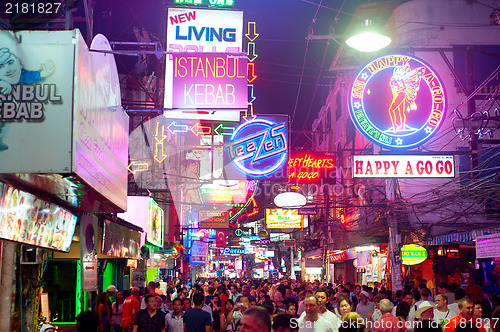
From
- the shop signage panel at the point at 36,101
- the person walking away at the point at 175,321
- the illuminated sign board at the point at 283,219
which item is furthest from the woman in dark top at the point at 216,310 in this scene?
the illuminated sign board at the point at 283,219

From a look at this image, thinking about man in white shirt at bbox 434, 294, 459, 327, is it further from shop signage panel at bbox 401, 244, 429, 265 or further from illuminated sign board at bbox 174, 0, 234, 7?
shop signage panel at bbox 401, 244, 429, 265

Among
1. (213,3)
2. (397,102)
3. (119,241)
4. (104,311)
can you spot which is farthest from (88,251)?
(397,102)

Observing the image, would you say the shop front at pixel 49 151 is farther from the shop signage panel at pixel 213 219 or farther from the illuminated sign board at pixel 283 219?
the illuminated sign board at pixel 283 219

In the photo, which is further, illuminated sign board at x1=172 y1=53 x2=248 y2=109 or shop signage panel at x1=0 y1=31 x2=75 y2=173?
illuminated sign board at x1=172 y1=53 x2=248 y2=109

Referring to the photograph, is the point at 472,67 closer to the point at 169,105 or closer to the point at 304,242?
the point at 169,105

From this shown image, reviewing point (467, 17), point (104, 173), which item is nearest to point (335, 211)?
point (467, 17)

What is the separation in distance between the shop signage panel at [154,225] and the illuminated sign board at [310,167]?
20.0ft

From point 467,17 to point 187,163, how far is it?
68.8 ft

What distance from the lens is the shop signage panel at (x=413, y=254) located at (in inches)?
902

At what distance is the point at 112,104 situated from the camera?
1115 centimetres

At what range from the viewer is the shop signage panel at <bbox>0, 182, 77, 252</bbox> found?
7887mm

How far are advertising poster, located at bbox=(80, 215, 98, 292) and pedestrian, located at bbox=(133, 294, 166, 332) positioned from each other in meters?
1.66

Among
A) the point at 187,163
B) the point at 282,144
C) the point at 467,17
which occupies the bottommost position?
the point at 282,144

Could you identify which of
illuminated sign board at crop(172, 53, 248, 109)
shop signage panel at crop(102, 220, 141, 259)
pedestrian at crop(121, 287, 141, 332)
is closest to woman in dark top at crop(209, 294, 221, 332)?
pedestrian at crop(121, 287, 141, 332)
